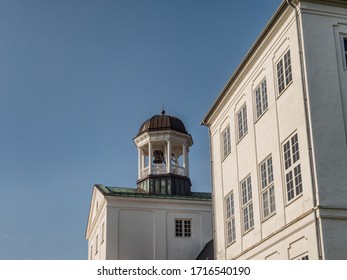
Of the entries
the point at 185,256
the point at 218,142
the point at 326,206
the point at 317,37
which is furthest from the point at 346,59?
the point at 185,256

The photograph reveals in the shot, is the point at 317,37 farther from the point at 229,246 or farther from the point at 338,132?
the point at 229,246

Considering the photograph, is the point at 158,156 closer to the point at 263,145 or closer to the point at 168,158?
the point at 168,158

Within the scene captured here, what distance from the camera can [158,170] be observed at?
159 ft

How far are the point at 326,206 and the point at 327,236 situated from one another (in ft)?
3.06

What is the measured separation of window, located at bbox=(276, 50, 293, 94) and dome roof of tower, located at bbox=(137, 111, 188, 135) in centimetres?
2468

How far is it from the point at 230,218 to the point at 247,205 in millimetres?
2629

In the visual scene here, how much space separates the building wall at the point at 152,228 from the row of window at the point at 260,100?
1651 centimetres

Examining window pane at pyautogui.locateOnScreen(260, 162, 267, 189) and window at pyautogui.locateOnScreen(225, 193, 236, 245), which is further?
window at pyautogui.locateOnScreen(225, 193, 236, 245)

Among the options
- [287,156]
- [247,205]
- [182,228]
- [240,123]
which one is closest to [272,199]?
[287,156]

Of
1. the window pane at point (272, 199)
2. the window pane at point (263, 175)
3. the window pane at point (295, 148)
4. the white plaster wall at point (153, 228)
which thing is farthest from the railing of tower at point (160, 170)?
the window pane at point (295, 148)

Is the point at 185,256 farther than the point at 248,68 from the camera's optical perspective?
Yes

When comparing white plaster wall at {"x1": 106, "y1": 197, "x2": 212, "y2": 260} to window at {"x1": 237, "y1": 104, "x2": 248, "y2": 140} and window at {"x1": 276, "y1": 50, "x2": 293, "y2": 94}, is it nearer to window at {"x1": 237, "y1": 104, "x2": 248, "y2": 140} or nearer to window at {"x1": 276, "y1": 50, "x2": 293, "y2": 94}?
window at {"x1": 237, "y1": 104, "x2": 248, "y2": 140}

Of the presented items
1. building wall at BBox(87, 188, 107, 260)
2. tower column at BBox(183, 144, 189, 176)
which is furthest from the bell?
building wall at BBox(87, 188, 107, 260)

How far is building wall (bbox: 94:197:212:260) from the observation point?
44.7m
